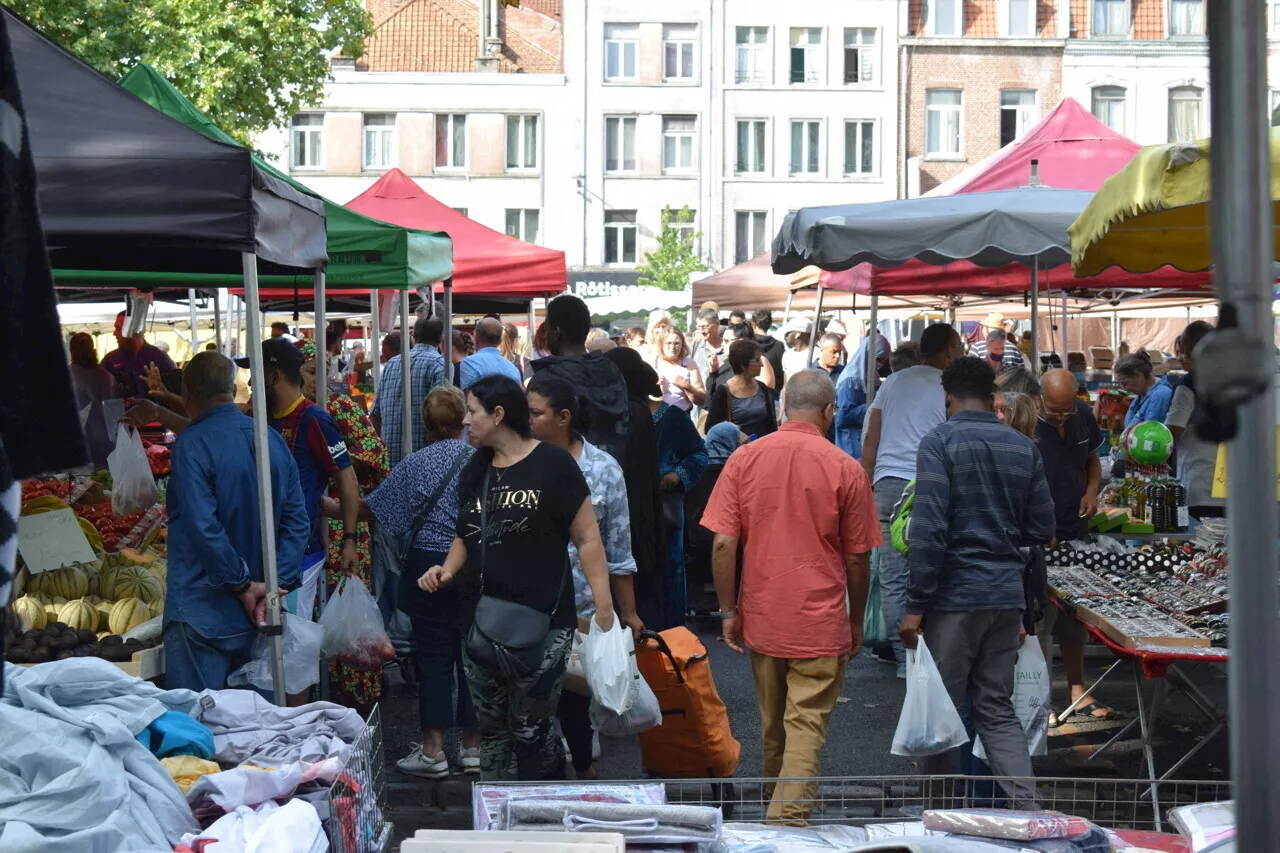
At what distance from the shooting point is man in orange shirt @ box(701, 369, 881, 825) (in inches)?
212

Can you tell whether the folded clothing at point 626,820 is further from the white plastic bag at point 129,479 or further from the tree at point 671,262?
the tree at point 671,262

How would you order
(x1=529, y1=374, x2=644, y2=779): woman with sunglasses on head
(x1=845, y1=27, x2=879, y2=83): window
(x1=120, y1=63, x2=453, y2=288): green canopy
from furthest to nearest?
(x1=845, y1=27, x2=879, y2=83): window → (x1=120, y1=63, x2=453, y2=288): green canopy → (x1=529, y1=374, x2=644, y2=779): woman with sunglasses on head

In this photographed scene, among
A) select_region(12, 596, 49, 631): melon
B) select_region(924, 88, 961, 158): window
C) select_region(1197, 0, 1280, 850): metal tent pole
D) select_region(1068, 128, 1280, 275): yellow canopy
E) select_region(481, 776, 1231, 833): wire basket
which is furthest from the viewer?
select_region(924, 88, 961, 158): window

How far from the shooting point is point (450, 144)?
44000 mm

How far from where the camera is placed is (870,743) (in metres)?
7.34

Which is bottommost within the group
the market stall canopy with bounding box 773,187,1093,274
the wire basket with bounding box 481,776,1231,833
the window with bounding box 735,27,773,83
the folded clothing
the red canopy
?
the wire basket with bounding box 481,776,1231,833

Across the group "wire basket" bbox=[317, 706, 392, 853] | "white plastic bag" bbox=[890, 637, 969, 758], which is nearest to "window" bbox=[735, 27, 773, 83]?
"white plastic bag" bbox=[890, 637, 969, 758]

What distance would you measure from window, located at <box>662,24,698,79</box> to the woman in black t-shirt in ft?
132

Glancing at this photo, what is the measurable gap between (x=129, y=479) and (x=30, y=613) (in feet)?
5.30

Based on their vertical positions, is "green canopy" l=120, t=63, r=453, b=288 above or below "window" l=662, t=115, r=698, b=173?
below

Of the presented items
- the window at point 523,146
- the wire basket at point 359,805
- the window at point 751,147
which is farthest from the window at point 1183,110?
the wire basket at point 359,805

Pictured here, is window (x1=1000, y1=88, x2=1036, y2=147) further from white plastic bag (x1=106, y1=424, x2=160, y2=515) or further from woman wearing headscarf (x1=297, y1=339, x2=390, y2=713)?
white plastic bag (x1=106, y1=424, x2=160, y2=515)

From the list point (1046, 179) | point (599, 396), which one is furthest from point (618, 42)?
point (599, 396)

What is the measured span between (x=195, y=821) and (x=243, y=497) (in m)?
2.05
